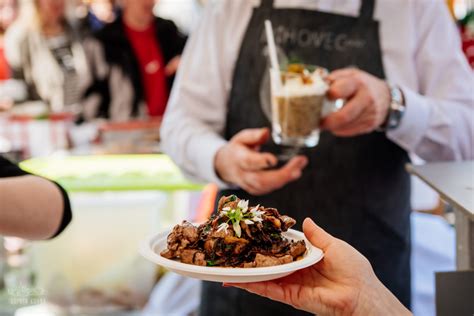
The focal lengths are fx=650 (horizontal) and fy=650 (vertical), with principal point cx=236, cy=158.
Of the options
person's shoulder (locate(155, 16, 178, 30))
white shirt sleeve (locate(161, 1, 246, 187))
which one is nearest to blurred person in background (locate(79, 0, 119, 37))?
person's shoulder (locate(155, 16, 178, 30))

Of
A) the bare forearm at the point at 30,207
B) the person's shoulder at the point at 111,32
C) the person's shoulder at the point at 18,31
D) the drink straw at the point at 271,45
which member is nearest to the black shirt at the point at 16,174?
the bare forearm at the point at 30,207

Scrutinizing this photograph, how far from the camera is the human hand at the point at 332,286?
657 mm

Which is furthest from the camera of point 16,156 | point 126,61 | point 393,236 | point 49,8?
point 49,8

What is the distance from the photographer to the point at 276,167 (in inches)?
51.0

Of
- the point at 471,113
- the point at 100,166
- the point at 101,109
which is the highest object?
the point at 471,113

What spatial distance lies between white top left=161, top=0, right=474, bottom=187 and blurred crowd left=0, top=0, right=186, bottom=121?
2.08 metres

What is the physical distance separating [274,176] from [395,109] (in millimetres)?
253

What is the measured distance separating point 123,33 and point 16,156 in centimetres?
133

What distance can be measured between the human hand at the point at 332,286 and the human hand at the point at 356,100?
0.46 meters

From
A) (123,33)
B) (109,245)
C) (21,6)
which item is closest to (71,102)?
(123,33)

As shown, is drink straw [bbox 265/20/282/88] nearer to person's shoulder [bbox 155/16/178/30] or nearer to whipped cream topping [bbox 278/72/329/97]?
whipped cream topping [bbox 278/72/329/97]

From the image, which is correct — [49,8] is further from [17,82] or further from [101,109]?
[101,109]

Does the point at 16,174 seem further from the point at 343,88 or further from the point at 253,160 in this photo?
the point at 343,88

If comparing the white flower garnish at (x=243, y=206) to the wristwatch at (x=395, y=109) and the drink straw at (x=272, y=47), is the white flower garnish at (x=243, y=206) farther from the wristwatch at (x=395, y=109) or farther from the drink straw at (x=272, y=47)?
the wristwatch at (x=395, y=109)
